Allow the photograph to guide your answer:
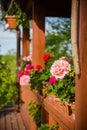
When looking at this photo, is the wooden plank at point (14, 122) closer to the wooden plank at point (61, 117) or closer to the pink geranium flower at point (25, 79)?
the pink geranium flower at point (25, 79)

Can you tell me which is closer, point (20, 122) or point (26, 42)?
point (20, 122)

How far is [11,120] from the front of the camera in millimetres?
7074

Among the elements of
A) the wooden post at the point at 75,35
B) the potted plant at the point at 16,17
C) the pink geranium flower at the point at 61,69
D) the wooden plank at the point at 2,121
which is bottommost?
the wooden plank at the point at 2,121

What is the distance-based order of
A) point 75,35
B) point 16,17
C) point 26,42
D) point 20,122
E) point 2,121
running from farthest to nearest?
1. point 26,42
2. point 2,121
3. point 20,122
4. point 16,17
5. point 75,35

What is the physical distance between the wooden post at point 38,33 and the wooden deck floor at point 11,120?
1624 millimetres

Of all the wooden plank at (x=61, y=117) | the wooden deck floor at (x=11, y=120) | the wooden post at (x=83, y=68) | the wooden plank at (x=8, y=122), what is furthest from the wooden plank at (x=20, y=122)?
the wooden post at (x=83, y=68)

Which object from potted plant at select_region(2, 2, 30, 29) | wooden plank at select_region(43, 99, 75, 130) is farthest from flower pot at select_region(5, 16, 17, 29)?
wooden plank at select_region(43, 99, 75, 130)

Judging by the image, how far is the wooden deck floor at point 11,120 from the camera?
20.8 feet

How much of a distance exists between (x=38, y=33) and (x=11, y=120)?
8.75 feet

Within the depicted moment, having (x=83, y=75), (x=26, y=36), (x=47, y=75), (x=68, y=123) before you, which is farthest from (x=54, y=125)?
(x=26, y=36)

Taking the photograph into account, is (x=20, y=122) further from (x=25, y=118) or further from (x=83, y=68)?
(x=83, y=68)

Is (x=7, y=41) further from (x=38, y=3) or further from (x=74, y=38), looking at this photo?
(x=74, y=38)

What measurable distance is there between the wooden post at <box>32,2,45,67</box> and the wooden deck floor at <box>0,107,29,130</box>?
5.33ft

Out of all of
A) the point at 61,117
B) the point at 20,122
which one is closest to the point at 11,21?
the point at 20,122
